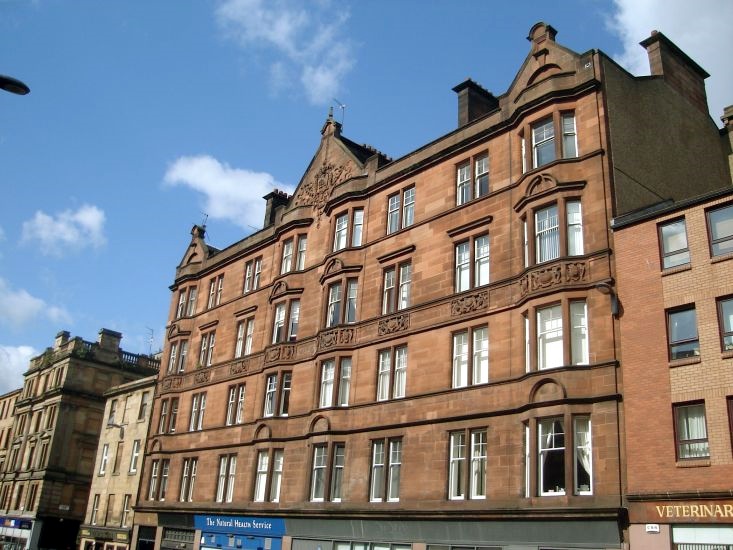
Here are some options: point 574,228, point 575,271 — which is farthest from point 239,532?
point 574,228

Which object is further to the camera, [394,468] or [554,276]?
[394,468]

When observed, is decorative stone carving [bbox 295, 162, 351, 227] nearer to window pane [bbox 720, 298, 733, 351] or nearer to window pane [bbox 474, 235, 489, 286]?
window pane [bbox 474, 235, 489, 286]

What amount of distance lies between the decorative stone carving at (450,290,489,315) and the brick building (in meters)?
4.89

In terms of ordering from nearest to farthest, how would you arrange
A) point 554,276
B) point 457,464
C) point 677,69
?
point 554,276, point 457,464, point 677,69

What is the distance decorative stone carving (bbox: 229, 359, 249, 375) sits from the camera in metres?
36.3

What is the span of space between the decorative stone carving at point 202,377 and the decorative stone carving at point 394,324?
14094 mm

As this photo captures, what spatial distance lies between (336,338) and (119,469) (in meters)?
23.3

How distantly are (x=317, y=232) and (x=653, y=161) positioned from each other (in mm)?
15451

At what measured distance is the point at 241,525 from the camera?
32594mm

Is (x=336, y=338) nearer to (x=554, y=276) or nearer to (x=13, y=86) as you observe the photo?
(x=554, y=276)

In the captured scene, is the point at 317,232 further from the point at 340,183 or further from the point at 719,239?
the point at 719,239

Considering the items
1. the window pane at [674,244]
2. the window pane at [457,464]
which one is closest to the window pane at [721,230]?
the window pane at [674,244]

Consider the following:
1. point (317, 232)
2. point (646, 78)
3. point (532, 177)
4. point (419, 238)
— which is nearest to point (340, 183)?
point (317, 232)

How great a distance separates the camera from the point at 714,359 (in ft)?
61.3
